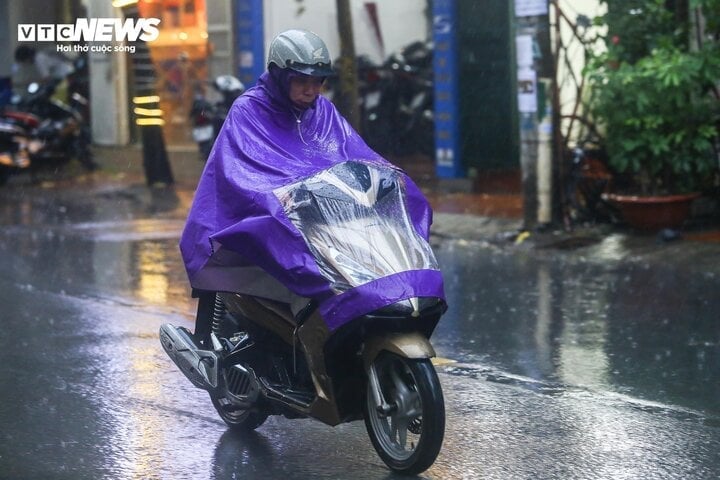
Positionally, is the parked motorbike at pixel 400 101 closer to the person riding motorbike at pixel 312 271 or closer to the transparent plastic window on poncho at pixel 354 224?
the person riding motorbike at pixel 312 271

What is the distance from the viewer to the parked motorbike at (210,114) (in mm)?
17359

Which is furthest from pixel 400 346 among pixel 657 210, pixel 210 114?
pixel 210 114

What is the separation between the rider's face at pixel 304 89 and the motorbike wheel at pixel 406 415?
1.26 m

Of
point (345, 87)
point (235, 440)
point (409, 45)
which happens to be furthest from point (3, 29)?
point (235, 440)

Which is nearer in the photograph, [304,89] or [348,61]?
[304,89]

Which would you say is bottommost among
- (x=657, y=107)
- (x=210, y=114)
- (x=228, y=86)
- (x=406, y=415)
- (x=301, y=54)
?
(x=406, y=415)

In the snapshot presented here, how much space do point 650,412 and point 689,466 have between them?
0.88 m

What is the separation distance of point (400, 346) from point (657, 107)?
757 centimetres

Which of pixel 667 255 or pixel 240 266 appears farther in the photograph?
pixel 667 255

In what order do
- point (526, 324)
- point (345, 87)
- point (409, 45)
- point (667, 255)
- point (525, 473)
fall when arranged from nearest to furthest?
point (525, 473), point (526, 324), point (667, 255), point (345, 87), point (409, 45)

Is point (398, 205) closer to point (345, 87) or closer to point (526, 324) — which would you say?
point (526, 324)

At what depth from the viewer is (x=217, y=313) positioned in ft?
19.6

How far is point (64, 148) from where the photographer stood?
18625 millimetres

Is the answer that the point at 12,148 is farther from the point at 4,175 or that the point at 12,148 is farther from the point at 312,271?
the point at 312,271
